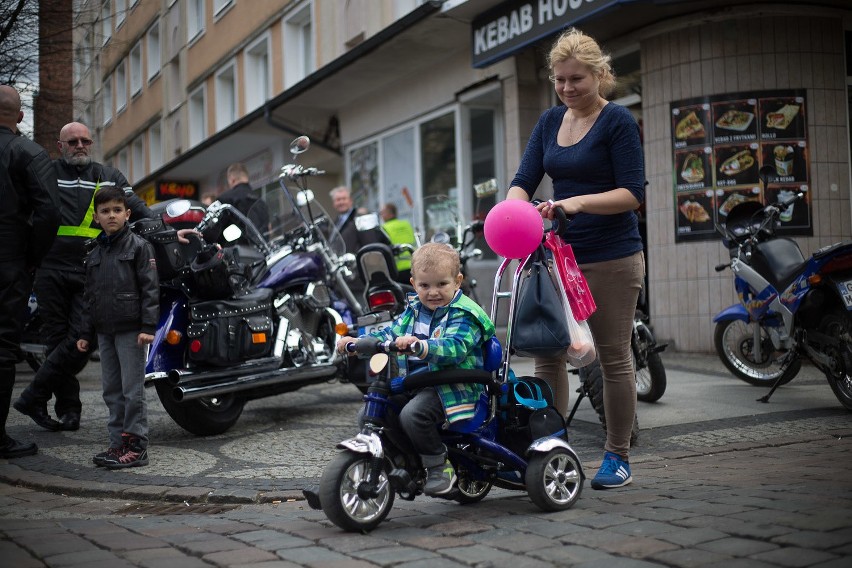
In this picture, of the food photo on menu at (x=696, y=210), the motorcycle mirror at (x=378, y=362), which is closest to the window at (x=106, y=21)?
the food photo on menu at (x=696, y=210)

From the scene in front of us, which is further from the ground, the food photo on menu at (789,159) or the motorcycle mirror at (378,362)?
the food photo on menu at (789,159)

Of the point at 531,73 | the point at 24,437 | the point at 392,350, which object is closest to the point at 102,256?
the point at 24,437

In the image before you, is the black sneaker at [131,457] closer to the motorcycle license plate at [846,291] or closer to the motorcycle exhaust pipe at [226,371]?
the motorcycle exhaust pipe at [226,371]

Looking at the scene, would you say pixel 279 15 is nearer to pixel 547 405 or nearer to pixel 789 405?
pixel 789 405

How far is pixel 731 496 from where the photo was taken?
397cm

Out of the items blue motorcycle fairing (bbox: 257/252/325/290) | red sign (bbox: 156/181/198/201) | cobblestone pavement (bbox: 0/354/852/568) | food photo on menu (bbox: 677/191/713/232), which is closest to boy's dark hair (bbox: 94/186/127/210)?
cobblestone pavement (bbox: 0/354/852/568)

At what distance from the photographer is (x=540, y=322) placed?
13.0 feet

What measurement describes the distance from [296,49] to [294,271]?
498 inches

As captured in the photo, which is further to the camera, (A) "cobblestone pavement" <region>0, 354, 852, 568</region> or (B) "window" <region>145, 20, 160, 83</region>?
(B) "window" <region>145, 20, 160, 83</region>

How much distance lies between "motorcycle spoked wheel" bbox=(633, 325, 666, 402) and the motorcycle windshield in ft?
8.33

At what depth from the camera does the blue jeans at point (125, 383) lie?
18.2 feet

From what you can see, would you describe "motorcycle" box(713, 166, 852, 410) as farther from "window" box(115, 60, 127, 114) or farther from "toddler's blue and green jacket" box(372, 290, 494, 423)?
"window" box(115, 60, 127, 114)

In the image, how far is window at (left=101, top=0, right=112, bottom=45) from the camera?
31.8 feet

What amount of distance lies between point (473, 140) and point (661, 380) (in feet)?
27.0
